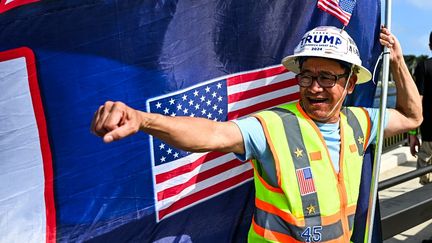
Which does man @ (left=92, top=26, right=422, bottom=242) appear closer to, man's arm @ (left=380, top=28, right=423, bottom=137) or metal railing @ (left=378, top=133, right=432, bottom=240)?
man's arm @ (left=380, top=28, right=423, bottom=137)

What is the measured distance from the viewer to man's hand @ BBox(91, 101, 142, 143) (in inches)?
60.1

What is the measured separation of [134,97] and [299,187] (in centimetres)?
91

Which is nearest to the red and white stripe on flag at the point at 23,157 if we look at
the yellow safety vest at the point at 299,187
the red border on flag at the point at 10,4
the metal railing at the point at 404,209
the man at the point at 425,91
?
the red border on flag at the point at 10,4

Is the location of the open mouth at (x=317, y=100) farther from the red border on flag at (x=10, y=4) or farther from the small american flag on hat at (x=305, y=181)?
the red border on flag at (x=10, y=4)

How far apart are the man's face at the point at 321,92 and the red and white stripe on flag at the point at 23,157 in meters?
1.22

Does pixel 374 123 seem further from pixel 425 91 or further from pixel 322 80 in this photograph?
pixel 425 91

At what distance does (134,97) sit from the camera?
2.36m

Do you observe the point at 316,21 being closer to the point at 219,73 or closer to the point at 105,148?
the point at 219,73

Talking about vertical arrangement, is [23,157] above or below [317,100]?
below

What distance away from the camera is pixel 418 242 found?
193 inches

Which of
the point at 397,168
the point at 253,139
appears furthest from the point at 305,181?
the point at 397,168

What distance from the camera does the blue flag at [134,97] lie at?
6.94ft

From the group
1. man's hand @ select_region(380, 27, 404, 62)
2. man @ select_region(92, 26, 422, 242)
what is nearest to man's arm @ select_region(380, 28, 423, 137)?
man's hand @ select_region(380, 27, 404, 62)

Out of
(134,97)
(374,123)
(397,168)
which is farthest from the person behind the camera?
(397,168)
